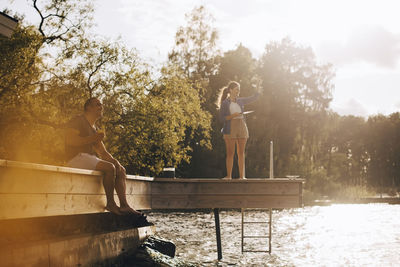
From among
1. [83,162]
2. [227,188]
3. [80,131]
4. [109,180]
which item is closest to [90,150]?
[83,162]

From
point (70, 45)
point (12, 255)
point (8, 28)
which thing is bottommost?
point (12, 255)

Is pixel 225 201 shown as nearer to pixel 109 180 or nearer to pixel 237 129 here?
pixel 237 129

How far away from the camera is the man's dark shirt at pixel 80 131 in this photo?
792 cm

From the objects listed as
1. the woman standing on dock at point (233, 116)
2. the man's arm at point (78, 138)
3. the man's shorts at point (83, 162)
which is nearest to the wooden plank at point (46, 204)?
the man's shorts at point (83, 162)

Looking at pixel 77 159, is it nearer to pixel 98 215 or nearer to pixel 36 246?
pixel 36 246

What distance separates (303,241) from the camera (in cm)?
2080

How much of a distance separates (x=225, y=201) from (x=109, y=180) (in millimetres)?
5038

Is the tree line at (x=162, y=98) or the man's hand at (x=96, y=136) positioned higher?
the tree line at (x=162, y=98)

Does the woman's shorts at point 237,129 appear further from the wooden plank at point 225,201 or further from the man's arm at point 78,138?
the man's arm at point 78,138

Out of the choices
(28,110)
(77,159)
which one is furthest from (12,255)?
(28,110)

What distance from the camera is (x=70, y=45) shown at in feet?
74.7

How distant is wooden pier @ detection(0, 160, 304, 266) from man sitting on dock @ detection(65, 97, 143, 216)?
0.19m

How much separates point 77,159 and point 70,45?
51.3ft

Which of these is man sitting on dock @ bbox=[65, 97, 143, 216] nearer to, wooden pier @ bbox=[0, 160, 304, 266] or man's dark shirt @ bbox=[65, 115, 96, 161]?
man's dark shirt @ bbox=[65, 115, 96, 161]
